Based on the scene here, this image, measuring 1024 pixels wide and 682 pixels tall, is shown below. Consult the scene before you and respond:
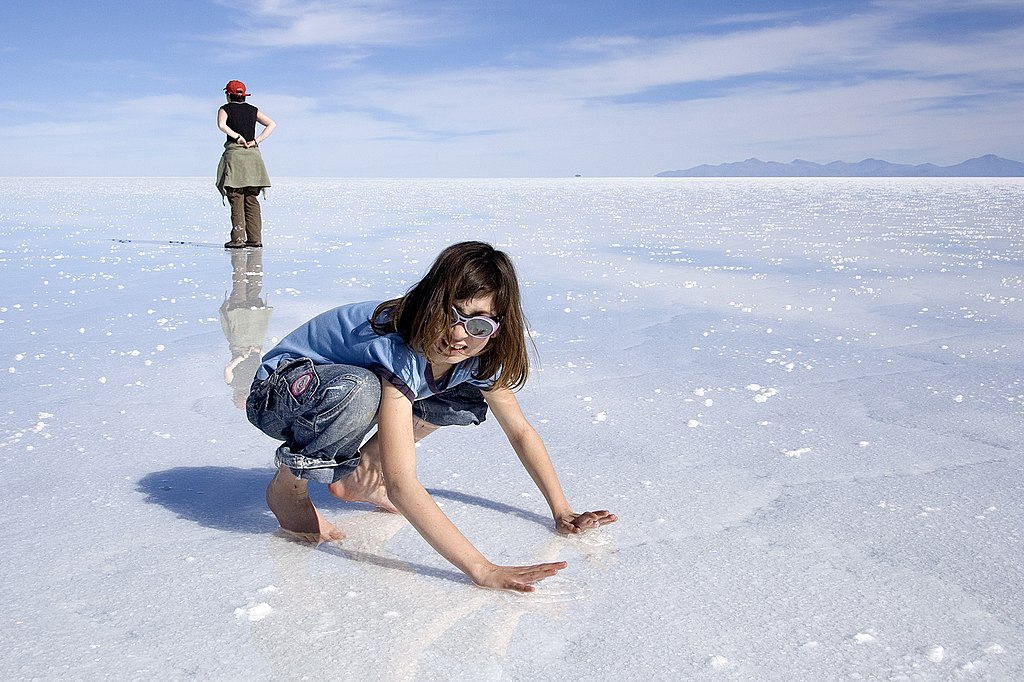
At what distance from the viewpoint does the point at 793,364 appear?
11.9 feet

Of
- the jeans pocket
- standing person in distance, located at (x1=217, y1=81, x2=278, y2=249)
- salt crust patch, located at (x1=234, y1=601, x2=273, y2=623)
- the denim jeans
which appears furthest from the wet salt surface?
standing person in distance, located at (x1=217, y1=81, x2=278, y2=249)

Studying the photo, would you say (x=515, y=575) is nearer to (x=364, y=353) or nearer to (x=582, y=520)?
(x=582, y=520)

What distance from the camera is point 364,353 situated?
5.93 ft

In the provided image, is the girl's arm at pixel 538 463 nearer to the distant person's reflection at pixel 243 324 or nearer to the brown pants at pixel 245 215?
the distant person's reflection at pixel 243 324

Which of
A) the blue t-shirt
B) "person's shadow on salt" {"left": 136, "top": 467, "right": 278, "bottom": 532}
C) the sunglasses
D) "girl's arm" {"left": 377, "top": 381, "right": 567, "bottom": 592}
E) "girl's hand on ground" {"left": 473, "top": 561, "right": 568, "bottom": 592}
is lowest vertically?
"person's shadow on salt" {"left": 136, "top": 467, "right": 278, "bottom": 532}

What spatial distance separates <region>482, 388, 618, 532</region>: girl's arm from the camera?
2027mm

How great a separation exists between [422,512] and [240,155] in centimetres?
720

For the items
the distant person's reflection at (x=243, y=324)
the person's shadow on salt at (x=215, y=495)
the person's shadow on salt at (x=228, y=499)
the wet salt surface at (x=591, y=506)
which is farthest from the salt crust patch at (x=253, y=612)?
the distant person's reflection at (x=243, y=324)

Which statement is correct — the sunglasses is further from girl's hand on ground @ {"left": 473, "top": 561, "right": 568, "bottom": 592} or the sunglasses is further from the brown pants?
the brown pants

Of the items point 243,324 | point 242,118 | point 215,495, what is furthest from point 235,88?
point 215,495

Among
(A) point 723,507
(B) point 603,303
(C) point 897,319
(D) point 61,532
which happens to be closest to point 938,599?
(A) point 723,507

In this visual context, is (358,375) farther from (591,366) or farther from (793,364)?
(793,364)

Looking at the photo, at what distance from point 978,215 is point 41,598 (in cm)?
1578

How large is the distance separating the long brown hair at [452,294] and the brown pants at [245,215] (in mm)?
7074
